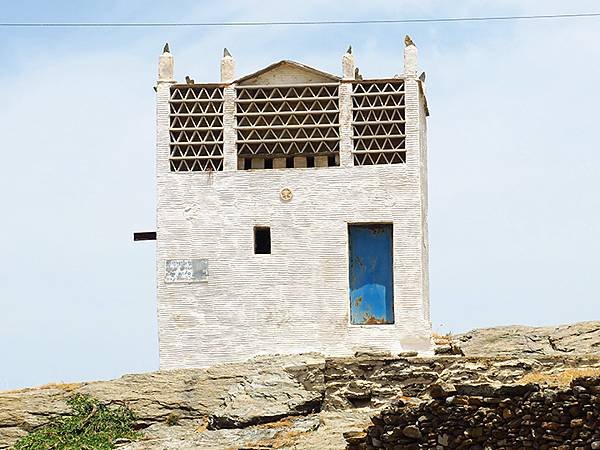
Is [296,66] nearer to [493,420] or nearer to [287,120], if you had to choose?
[287,120]

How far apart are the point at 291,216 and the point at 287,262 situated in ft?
3.05

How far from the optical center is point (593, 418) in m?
13.1

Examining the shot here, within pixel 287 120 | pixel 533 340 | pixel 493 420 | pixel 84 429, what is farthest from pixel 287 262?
pixel 493 420

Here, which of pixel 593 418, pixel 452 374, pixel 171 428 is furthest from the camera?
pixel 171 428

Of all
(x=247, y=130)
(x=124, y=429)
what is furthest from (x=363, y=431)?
(x=247, y=130)

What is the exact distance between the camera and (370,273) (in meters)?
24.2

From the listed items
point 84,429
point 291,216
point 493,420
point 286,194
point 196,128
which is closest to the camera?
point 493,420

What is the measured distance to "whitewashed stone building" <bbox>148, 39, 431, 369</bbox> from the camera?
23.9 meters

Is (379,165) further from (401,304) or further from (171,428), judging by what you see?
(171,428)

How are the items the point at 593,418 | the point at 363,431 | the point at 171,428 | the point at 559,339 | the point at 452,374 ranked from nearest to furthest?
the point at 593,418
the point at 363,431
the point at 452,374
the point at 171,428
the point at 559,339

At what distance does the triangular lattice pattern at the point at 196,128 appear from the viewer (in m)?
24.8

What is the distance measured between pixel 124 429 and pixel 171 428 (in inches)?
34.8

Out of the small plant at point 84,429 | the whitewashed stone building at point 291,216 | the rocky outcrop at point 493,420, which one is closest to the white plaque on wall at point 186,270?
the whitewashed stone building at point 291,216

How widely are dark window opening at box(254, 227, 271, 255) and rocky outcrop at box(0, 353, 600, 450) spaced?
8.39ft
